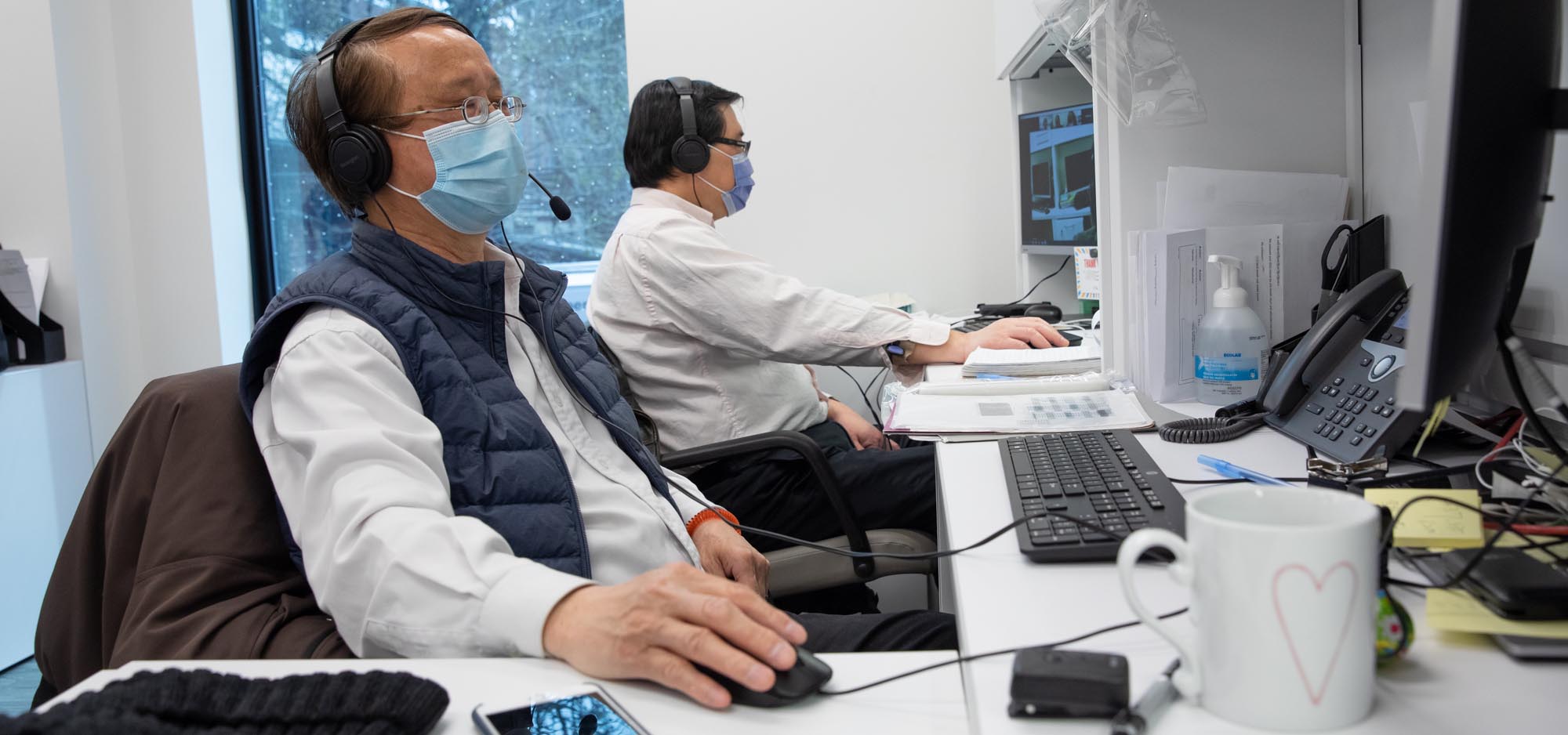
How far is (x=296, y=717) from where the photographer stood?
55 centimetres

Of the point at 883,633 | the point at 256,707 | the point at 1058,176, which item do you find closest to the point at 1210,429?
the point at 883,633

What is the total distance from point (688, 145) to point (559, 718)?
64.5 inches

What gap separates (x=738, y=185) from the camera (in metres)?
2.23

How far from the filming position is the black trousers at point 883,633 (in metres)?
0.98

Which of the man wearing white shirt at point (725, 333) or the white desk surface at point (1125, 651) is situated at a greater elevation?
the man wearing white shirt at point (725, 333)

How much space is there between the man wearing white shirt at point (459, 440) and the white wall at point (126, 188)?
205 centimetres

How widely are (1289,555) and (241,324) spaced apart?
137 inches

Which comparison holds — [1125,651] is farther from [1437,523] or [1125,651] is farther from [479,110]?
[479,110]

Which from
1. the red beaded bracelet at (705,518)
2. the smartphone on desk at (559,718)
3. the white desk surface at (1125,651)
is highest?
the white desk surface at (1125,651)

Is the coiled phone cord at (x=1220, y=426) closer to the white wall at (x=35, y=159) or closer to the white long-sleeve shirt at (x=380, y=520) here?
the white long-sleeve shirt at (x=380, y=520)

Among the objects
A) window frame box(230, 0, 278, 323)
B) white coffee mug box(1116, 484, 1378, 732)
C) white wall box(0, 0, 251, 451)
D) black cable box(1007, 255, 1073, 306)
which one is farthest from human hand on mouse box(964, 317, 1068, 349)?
window frame box(230, 0, 278, 323)

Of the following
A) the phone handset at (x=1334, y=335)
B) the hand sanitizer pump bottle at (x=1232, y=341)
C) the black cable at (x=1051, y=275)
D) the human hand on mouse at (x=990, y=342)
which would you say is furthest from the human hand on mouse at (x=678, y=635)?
the black cable at (x=1051, y=275)

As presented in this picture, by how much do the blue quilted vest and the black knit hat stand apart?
366 millimetres

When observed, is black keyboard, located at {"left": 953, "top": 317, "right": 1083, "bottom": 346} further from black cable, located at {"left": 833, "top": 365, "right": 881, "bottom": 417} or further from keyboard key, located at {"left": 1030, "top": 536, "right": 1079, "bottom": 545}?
keyboard key, located at {"left": 1030, "top": 536, "right": 1079, "bottom": 545}
